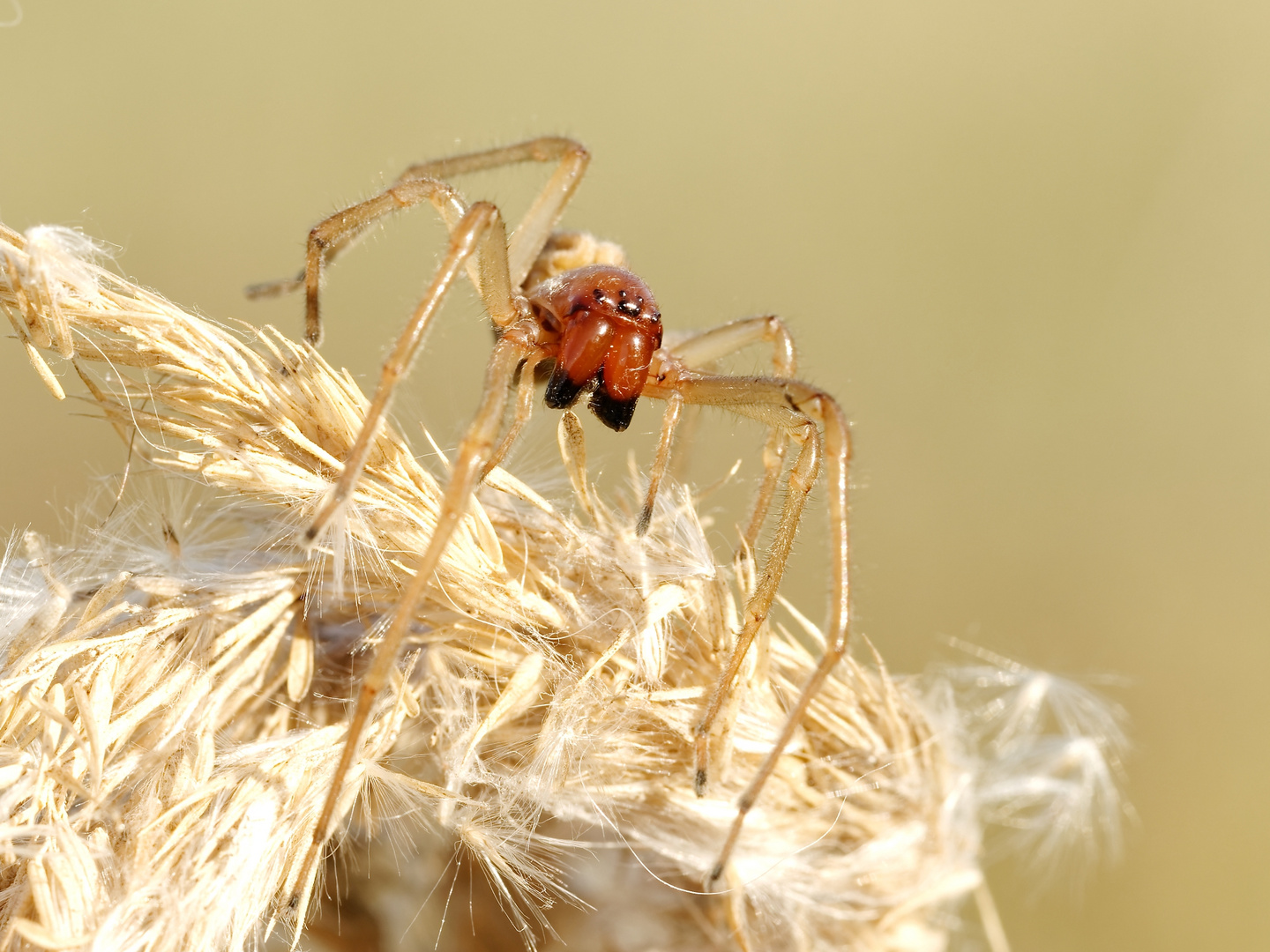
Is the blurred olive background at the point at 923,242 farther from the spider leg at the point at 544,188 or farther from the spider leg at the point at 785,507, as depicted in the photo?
the spider leg at the point at 785,507

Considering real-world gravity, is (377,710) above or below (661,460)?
below

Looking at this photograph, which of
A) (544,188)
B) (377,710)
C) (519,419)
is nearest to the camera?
(377,710)

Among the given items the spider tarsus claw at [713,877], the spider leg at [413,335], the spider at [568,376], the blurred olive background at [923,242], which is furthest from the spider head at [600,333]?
the blurred olive background at [923,242]

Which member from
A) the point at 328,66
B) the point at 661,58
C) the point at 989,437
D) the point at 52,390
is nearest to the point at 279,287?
the point at 52,390

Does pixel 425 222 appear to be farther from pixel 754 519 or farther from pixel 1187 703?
pixel 1187 703

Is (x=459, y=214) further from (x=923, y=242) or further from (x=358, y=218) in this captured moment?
(x=923, y=242)

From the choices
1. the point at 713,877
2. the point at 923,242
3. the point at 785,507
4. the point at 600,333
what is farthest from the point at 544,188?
the point at 923,242

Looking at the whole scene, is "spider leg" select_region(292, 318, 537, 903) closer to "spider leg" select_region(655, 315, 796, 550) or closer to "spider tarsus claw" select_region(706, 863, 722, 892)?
"spider tarsus claw" select_region(706, 863, 722, 892)
